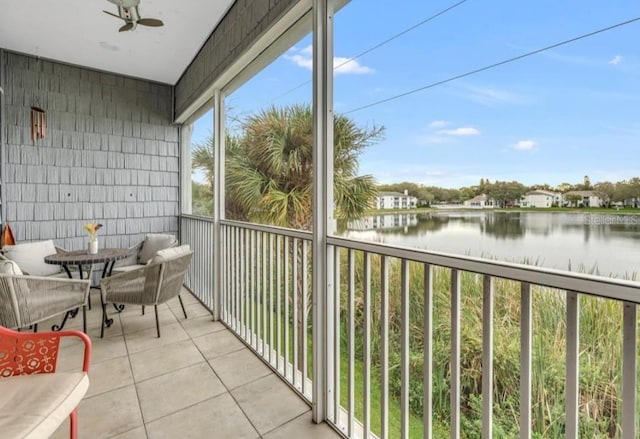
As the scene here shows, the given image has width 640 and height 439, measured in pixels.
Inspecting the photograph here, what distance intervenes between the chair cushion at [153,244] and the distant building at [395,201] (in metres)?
3.29

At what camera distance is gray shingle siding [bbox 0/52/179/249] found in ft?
13.0

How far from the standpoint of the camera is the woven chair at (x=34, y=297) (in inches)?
92.5

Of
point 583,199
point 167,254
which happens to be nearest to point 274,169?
point 167,254

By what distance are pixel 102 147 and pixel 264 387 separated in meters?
4.09

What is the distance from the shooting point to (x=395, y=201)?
1.64m

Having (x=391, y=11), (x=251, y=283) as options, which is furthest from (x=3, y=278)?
(x=391, y=11)

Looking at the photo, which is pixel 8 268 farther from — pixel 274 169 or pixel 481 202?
pixel 481 202

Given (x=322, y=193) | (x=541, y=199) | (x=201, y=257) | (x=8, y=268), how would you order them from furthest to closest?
1. (x=201, y=257)
2. (x=8, y=268)
3. (x=322, y=193)
4. (x=541, y=199)

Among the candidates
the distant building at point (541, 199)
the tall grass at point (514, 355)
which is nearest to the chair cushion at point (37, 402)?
the tall grass at point (514, 355)

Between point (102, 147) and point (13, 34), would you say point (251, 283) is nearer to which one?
point (102, 147)

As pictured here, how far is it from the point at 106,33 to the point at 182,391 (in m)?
3.63

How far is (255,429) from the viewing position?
1.81 m

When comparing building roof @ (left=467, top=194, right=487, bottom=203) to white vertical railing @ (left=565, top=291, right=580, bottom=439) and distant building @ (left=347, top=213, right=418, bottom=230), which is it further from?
white vertical railing @ (left=565, top=291, right=580, bottom=439)

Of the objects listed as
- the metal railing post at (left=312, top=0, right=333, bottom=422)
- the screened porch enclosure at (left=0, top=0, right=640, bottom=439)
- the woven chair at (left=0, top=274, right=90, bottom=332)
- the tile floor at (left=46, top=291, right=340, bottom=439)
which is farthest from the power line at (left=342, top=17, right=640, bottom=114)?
the woven chair at (left=0, top=274, right=90, bottom=332)
